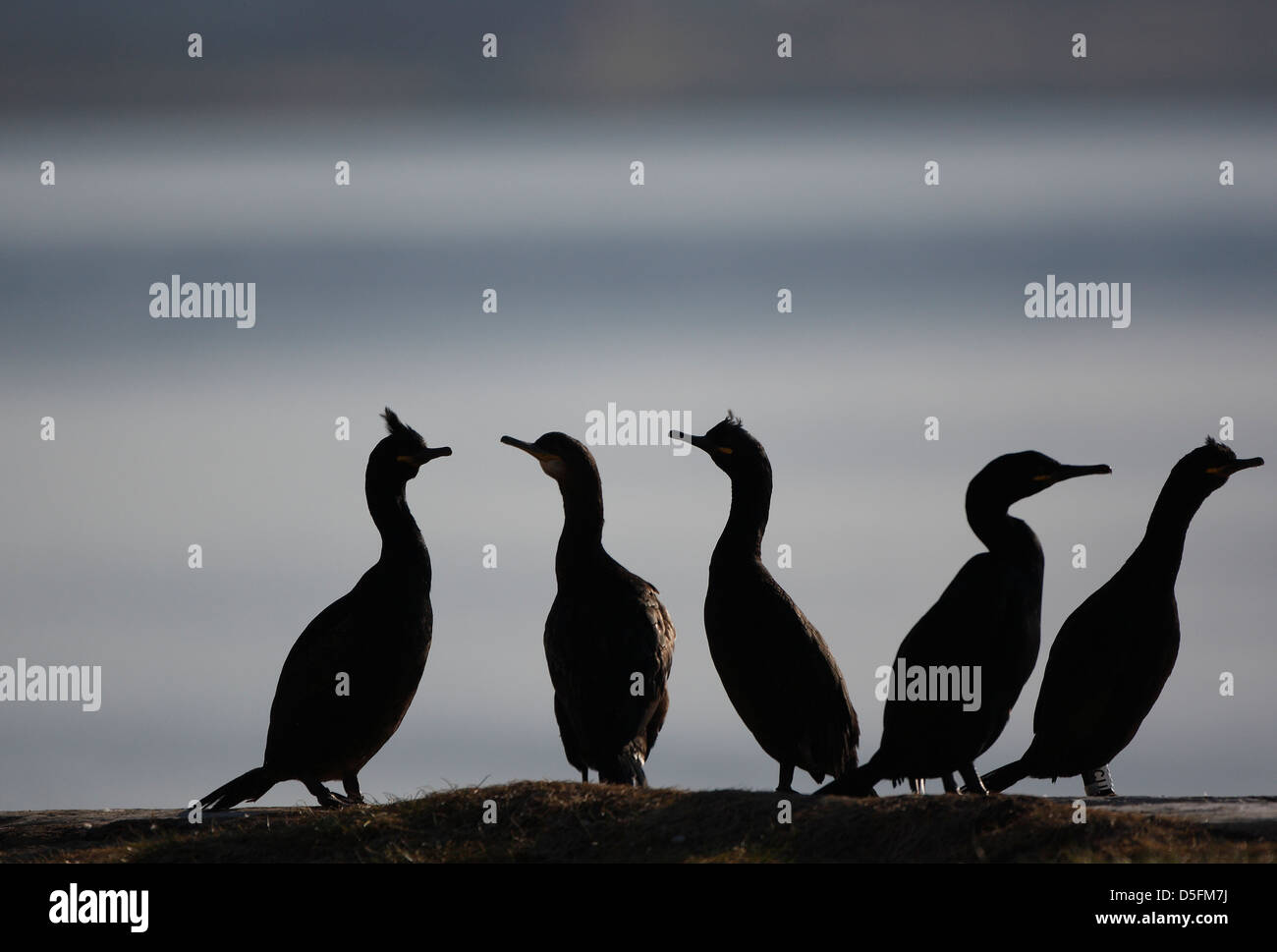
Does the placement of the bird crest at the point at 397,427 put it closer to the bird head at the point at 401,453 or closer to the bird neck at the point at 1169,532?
the bird head at the point at 401,453

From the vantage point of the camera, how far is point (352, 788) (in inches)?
522

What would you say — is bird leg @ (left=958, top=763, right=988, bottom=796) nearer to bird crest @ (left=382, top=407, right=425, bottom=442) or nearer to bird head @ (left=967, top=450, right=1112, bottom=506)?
bird head @ (left=967, top=450, right=1112, bottom=506)

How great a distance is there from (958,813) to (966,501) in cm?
270

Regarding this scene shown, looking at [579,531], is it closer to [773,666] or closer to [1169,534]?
[773,666]

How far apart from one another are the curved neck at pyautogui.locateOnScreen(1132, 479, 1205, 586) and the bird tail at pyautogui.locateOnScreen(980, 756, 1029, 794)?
1872mm

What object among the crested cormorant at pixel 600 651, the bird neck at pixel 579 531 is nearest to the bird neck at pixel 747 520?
the crested cormorant at pixel 600 651

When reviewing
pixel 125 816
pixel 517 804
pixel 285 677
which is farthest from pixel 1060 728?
pixel 125 816

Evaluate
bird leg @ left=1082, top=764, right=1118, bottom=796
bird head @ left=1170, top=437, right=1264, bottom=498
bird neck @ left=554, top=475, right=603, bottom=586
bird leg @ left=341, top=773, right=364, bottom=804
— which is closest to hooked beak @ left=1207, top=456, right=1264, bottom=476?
bird head @ left=1170, top=437, right=1264, bottom=498

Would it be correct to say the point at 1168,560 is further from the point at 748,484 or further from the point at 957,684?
the point at 748,484

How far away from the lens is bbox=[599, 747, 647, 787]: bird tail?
12.3 meters

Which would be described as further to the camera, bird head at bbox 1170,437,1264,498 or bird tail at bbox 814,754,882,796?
bird head at bbox 1170,437,1264,498

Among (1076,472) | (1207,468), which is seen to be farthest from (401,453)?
(1207,468)

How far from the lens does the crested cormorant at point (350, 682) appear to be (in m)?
12.8

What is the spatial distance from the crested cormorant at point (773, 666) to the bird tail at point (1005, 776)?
1.07 meters
